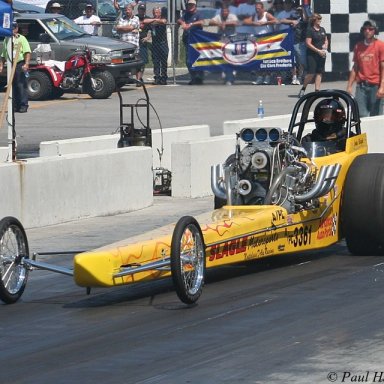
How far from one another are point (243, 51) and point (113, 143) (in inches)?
449

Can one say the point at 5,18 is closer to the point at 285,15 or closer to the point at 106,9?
the point at 285,15

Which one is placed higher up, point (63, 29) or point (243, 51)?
point (63, 29)

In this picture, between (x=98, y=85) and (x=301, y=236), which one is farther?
(x=98, y=85)

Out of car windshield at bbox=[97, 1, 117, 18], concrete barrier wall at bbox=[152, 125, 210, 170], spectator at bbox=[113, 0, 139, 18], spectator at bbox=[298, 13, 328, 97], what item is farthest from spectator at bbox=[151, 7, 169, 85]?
concrete barrier wall at bbox=[152, 125, 210, 170]

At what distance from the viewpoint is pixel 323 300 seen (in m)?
9.17

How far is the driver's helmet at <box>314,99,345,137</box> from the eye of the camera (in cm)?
1194

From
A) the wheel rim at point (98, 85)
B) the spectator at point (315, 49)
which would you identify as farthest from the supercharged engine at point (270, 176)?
the wheel rim at point (98, 85)

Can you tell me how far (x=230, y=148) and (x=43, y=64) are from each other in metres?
10.1

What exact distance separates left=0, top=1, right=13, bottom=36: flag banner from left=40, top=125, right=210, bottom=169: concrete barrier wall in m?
1.62

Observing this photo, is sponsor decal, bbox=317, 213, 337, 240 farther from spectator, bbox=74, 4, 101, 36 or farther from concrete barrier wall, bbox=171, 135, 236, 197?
spectator, bbox=74, 4, 101, 36

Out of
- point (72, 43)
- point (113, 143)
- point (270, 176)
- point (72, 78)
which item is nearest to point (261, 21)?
point (72, 43)

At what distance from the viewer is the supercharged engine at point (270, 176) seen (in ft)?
34.7

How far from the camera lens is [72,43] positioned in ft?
86.4

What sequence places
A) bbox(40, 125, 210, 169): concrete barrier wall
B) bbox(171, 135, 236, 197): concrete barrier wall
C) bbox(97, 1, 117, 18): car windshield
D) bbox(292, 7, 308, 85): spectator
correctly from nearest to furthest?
1. bbox(40, 125, 210, 169): concrete barrier wall
2. bbox(171, 135, 236, 197): concrete barrier wall
3. bbox(292, 7, 308, 85): spectator
4. bbox(97, 1, 117, 18): car windshield
